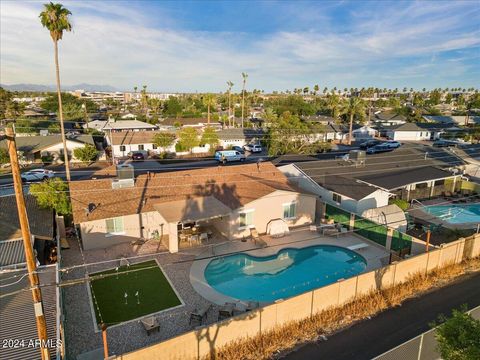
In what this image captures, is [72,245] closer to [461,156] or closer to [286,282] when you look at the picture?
[286,282]

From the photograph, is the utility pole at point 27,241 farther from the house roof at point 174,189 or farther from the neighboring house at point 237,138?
the neighboring house at point 237,138

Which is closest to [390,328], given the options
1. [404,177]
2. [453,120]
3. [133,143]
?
[404,177]

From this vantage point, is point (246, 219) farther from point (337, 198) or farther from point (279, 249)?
point (337, 198)

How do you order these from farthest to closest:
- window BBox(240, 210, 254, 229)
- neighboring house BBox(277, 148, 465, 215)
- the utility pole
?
neighboring house BBox(277, 148, 465, 215)
window BBox(240, 210, 254, 229)
the utility pole

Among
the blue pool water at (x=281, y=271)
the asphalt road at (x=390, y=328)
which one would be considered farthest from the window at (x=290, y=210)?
the asphalt road at (x=390, y=328)

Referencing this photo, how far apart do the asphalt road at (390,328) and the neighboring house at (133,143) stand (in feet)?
159

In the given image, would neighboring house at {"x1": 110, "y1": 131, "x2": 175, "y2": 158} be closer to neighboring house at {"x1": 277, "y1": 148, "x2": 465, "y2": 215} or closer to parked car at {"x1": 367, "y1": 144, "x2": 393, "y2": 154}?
neighboring house at {"x1": 277, "y1": 148, "x2": 465, "y2": 215}

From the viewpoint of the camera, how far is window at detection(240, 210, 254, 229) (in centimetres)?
2605

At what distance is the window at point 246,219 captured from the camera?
26.0 metres

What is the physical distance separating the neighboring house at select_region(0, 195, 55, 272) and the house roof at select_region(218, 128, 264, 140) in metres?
43.2

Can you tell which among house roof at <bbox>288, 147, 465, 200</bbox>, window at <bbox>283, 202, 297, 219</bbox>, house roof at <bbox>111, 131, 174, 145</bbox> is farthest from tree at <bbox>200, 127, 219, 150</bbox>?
window at <bbox>283, 202, 297, 219</bbox>

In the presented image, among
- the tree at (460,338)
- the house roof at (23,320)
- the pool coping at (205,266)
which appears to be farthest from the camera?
the pool coping at (205,266)

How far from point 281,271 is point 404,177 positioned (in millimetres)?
18166

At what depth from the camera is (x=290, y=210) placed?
28.0 metres
